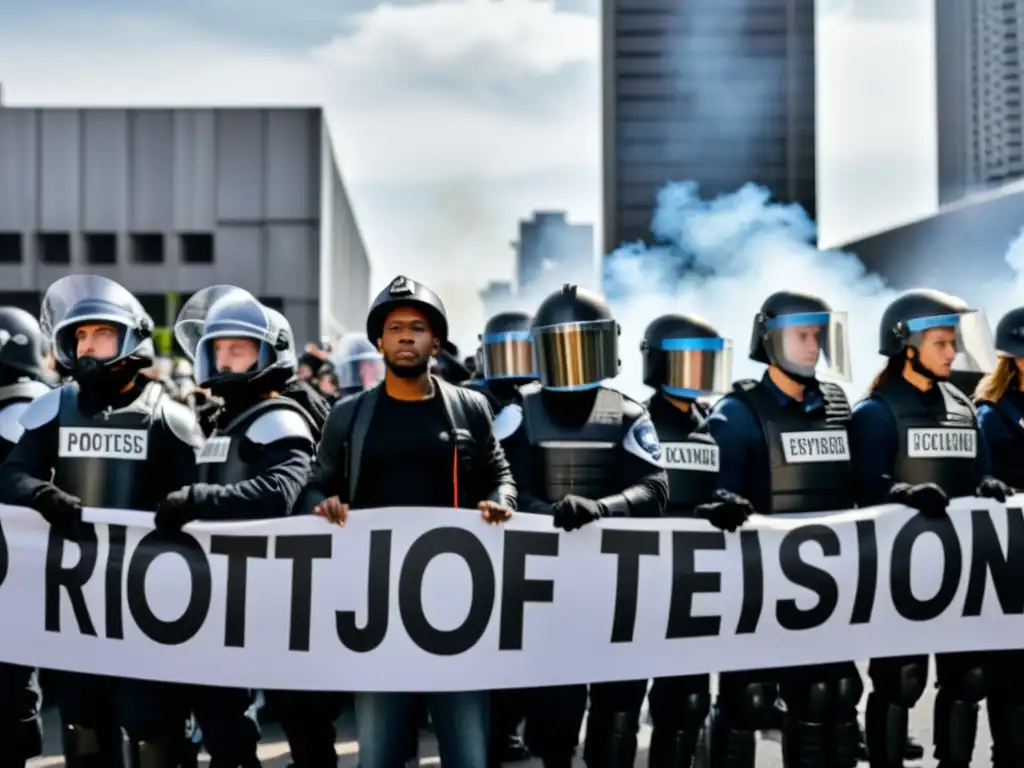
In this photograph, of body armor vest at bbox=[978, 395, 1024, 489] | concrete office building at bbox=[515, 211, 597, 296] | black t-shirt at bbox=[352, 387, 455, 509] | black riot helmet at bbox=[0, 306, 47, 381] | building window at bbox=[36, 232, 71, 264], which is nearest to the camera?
black t-shirt at bbox=[352, 387, 455, 509]

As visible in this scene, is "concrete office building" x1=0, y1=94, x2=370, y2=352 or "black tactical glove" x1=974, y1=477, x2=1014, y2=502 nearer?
"black tactical glove" x1=974, y1=477, x2=1014, y2=502

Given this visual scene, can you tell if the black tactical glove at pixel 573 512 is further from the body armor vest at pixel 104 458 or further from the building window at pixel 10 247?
the building window at pixel 10 247

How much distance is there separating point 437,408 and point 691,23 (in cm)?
1959

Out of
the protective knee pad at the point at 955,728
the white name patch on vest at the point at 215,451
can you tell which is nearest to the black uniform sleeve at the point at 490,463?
the white name patch on vest at the point at 215,451

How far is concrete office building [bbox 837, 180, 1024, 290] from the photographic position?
1295 centimetres

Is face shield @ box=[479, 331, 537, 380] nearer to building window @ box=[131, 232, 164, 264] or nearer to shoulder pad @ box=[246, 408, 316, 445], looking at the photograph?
shoulder pad @ box=[246, 408, 316, 445]

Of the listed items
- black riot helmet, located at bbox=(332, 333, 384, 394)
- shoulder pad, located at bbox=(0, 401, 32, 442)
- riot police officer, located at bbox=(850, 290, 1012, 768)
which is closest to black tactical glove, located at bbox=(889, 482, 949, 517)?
riot police officer, located at bbox=(850, 290, 1012, 768)

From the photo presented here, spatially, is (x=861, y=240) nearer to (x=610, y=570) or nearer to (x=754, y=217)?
(x=754, y=217)

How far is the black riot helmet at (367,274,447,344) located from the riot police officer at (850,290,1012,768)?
1.98 m

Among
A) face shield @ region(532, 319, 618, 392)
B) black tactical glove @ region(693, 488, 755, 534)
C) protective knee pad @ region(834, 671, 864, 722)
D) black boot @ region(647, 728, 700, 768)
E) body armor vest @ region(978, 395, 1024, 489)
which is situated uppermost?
face shield @ region(532, 319, 618, 392)

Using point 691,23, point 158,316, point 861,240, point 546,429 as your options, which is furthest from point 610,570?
point 158,316

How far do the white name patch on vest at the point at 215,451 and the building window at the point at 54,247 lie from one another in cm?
5742

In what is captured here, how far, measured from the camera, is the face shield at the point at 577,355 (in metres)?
4.83

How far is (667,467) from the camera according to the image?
565 cm
